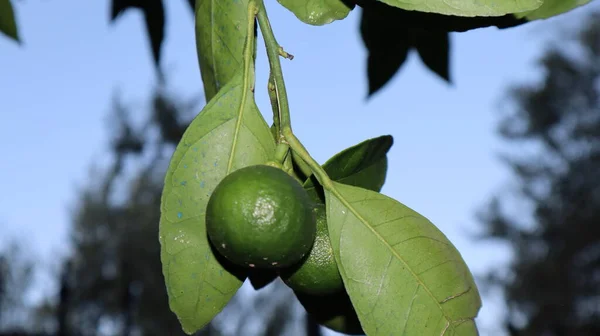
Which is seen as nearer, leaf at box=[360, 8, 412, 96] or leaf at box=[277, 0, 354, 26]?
leaf at box=[277, 0, 354, 26]

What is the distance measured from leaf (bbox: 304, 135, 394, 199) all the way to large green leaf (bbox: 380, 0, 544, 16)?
22 centimetres

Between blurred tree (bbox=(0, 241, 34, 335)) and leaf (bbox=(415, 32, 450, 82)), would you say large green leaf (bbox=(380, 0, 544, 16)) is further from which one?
blurred tree (bbox=(0, 241, 34, 335))

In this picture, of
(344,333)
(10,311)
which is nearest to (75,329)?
(10,311)

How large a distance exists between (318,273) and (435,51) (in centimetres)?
78

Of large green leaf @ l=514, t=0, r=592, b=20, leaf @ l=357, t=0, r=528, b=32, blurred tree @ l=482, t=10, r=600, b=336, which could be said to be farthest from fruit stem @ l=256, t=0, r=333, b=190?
blurred tree @ l=482, t=10, r=600, b=336

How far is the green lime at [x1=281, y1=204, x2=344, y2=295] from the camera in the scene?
80cm

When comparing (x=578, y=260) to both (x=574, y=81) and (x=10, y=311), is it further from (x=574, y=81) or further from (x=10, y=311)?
(x=10, y=311)

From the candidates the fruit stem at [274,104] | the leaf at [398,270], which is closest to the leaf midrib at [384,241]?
the leaf at [398,270]

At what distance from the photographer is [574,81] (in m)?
16.8

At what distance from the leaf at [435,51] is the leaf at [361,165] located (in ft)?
1.69

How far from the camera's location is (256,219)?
742 millimetres

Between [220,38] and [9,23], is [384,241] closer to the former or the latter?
[220,38]

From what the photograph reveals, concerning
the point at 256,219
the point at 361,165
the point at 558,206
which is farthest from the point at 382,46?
the point at 558,206

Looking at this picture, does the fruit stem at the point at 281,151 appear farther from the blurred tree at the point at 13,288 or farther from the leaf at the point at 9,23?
the blurred tree at the point at 13,288
